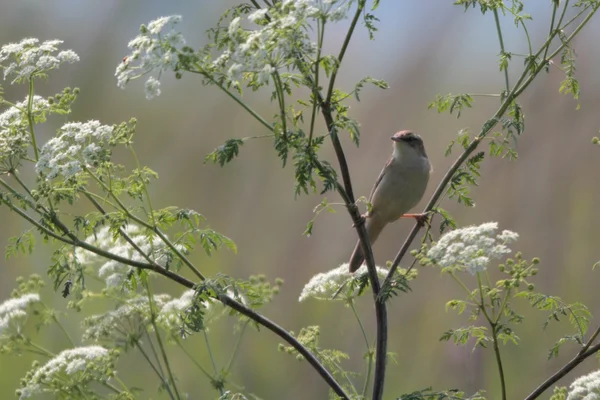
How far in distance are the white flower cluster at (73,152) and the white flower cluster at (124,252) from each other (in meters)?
0.16

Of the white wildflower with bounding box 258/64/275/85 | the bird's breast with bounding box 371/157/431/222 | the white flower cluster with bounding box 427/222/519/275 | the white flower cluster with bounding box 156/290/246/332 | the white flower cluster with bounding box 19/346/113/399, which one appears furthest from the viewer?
the bird's breast with bounding box 371/157/431/222

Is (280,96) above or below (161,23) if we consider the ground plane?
below

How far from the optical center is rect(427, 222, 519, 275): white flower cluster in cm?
150

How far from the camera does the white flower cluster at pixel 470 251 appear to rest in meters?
1.50

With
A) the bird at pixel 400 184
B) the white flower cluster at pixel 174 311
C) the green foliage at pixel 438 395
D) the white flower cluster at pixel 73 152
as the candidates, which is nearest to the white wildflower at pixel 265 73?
the white flower cluster at pixel 73 152

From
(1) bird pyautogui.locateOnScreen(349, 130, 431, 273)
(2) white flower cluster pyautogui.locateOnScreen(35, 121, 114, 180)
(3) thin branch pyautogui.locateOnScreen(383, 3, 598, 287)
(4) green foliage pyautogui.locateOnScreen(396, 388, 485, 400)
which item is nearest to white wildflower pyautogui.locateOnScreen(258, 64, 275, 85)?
(2) white flower cluster pyautogui.locateOnScreen(35, 121, 114, 180)

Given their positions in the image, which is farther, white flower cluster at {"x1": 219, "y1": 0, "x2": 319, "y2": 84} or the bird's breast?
the bird's breast

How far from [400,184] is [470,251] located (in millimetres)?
838

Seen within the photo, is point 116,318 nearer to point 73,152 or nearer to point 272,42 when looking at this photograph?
point 73,152

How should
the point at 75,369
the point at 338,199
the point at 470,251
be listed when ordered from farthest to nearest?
the point at 338,199, the point at 75,369, the point at 470,251

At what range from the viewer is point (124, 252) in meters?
2.17

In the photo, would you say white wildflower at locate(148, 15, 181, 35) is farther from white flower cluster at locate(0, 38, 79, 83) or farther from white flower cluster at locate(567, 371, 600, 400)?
white flower cluster at locate(567, 371, 600, 400)

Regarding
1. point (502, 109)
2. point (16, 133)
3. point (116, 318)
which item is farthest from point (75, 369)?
point (502, 109)

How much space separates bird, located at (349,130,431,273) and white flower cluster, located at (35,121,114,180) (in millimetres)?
942
